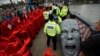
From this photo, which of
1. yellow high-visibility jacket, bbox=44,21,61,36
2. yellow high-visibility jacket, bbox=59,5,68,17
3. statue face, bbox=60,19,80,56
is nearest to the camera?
statue face, bbox=60,19,80,56

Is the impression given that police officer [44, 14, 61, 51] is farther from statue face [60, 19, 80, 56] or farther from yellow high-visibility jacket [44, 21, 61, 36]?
statue face [60, 19, 80, 56]

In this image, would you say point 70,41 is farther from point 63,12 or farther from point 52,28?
point 63,12

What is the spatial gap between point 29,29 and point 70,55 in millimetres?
4008

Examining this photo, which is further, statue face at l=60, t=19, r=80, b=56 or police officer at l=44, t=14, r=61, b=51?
police officer at l=44, t=14, r=61, b=51

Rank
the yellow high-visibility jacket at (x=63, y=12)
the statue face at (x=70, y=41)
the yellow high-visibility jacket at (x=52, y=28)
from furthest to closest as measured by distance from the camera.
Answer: the yellow high-visibility jacket at (x=63, y=12) < the yellow high-visibility jacket at (x=52, y=28) < the statue face at (x=70, y=41)

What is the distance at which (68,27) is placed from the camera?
11445mm

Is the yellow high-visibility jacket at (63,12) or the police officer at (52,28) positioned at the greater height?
the police officer at (52,28)

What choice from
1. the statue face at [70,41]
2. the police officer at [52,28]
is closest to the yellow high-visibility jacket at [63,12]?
the police officer at [52,28]

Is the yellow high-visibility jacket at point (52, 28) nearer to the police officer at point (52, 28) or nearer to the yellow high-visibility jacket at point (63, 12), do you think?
the police officer at point (52, 28)

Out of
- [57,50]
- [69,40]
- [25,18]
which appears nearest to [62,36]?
[69,40]

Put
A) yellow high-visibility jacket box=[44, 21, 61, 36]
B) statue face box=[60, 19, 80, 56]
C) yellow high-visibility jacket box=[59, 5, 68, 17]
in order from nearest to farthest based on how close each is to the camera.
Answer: statue face box=[60, 19, 80, 56], yellow high-visibility jacket box=[44, 21, 61, 36], yellow high-visibility jacket box=[59, 5, 68, 17]

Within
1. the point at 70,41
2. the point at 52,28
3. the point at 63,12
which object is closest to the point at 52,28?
the point at 52,28

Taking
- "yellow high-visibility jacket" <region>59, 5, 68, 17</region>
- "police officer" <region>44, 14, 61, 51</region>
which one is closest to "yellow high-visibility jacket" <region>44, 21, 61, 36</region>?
"police officer" <region>44, 14, 61, 51</region>

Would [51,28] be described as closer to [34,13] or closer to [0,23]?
[0,23]
